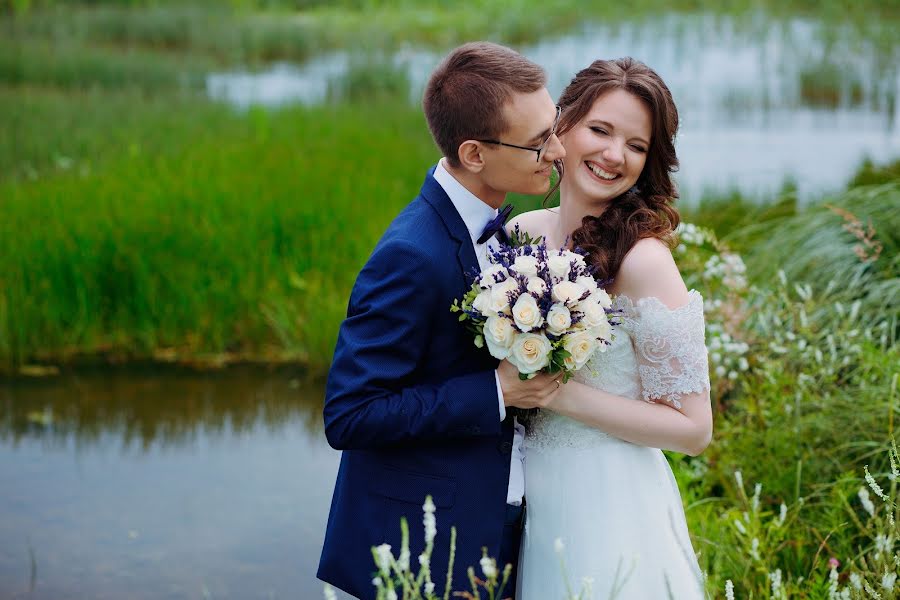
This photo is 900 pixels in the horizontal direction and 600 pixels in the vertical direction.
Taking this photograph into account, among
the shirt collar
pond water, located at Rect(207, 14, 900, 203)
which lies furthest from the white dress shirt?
pond water, located at Rect(207, 14, 900, 203)

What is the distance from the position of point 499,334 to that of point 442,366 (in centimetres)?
31

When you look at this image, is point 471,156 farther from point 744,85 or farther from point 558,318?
point 744,85

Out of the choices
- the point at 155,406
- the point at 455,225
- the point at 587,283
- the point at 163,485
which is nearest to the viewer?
the point at 587,283

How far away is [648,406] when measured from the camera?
112 inches

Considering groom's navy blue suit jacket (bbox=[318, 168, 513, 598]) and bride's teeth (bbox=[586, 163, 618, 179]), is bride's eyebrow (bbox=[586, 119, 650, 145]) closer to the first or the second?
bride's teeth (bbox=[586, 163, 618, 179])

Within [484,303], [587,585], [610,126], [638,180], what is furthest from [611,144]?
[587,585]

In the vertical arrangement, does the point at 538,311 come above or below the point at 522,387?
above

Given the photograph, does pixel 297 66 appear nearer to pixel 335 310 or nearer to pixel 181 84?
pixel 181 84

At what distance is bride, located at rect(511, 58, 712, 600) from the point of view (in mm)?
2828

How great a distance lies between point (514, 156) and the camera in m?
2.79

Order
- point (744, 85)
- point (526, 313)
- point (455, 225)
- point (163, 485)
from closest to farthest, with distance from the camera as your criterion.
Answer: point (526, 313) < point (455, 225) < point (163, 485) < point (744, 85)

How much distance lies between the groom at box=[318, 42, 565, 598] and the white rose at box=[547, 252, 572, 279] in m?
0.28

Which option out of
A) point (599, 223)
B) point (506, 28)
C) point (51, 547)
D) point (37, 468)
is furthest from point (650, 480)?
point (506, 28)

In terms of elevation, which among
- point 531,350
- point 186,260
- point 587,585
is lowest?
point 186,260
